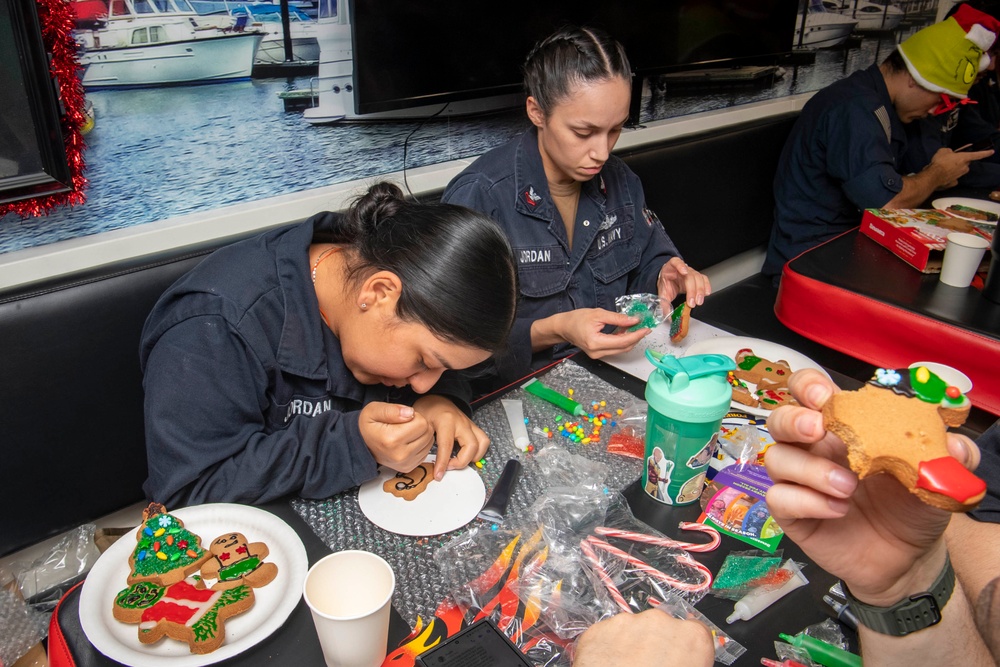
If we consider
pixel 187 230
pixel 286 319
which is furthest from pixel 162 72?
pixel 286 319

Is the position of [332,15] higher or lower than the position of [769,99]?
higher

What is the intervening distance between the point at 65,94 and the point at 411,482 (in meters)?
1.19

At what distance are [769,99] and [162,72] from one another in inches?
116

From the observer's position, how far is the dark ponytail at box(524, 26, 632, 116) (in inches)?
69.1

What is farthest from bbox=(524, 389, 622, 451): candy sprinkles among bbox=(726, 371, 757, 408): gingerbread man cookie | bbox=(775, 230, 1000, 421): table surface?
bbox=(775, 230, 1000, 421): table surface

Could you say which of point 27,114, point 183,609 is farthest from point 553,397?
point 27,114

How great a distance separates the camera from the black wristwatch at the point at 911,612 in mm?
813

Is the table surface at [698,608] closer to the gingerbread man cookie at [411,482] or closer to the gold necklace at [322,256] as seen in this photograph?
the gingerbread man cookie at [411,482]

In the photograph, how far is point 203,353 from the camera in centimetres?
113

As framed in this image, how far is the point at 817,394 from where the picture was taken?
0.78 metres

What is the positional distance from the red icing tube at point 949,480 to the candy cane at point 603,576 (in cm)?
39

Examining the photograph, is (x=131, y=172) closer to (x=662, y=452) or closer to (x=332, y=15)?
(x=332, y=15)

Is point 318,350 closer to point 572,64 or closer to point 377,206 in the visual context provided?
point 377,206

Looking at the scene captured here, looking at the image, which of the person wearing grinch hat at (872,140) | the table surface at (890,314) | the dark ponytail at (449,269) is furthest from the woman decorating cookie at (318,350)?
the person wearing grinch hat at (872,140)
